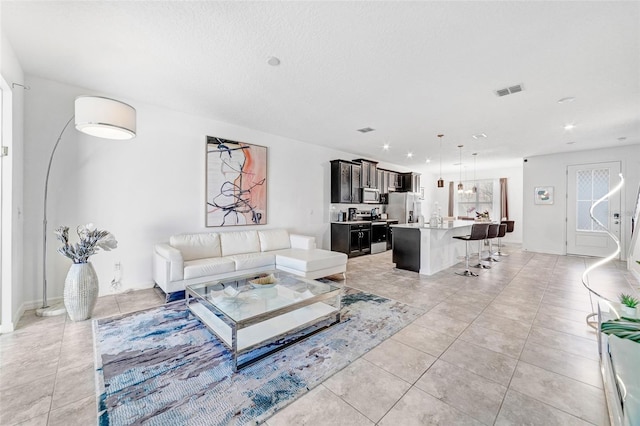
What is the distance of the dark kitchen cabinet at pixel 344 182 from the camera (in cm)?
650

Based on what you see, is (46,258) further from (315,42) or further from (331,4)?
(331,4)

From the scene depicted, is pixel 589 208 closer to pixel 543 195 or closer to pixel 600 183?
pixel 600 183

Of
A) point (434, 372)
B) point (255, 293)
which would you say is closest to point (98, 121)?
point (255, 293)

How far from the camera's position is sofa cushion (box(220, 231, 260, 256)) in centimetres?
431

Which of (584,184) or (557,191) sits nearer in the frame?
(584,184)

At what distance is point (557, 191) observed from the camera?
23.4ft

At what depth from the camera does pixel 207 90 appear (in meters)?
3.42

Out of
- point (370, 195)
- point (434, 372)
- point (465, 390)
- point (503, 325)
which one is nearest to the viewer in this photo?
point (465, 390)

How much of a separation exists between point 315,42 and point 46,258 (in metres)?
4.00

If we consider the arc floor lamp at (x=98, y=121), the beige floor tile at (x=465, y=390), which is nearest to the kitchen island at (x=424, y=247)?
the beige floor tile at (x=465, y=390)

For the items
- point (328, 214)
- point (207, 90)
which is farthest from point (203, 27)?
point (328, 214)

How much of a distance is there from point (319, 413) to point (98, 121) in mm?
3130

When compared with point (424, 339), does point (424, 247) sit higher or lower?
higher

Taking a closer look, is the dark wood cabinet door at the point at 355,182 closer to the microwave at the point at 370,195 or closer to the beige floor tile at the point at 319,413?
the microwave at the point at 370,195
